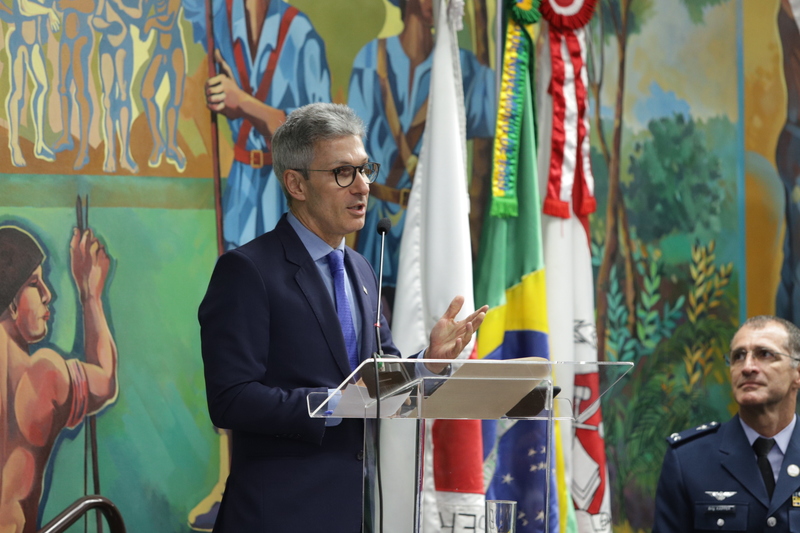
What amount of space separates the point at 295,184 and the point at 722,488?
6.32 ft

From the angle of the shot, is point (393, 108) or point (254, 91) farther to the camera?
Answer: point (393, 108)

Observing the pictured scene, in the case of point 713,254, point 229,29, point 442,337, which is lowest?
point 442,337

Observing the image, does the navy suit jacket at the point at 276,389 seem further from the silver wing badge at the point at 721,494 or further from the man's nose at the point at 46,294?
the silver wing badge at the point at 721,494

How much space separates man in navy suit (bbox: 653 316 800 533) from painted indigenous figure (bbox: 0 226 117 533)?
214 centimetres

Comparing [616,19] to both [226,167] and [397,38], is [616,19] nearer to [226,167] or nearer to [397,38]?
[397,38]

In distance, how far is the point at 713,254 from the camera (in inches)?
179

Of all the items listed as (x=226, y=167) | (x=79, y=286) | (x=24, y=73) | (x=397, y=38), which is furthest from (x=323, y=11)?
(x=79, y=286)

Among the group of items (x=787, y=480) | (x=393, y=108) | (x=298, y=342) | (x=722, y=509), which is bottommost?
(x=722, y=509)

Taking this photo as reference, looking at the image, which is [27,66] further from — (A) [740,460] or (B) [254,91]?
(A) [740,460]

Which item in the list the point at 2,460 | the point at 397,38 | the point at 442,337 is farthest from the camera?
the point at 397,38

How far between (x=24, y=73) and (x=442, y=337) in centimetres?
208

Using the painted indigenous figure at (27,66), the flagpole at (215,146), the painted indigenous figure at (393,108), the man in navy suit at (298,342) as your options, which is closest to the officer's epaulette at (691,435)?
the painted indigenous figure at (393,108)

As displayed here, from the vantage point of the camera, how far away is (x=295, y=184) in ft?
8.50

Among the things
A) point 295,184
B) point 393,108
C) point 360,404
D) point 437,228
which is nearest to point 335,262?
point 295,184
